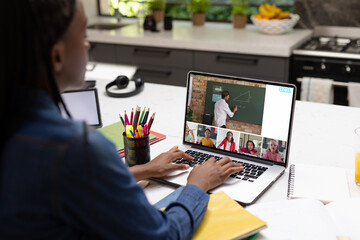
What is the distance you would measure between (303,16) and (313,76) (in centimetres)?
79

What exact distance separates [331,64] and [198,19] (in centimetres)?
139

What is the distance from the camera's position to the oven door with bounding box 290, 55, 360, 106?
2.98 m

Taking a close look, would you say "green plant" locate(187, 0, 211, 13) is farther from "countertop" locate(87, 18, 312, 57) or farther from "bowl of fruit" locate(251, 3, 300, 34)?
"bowl of fruit" locate(251, 3, 300, 34)

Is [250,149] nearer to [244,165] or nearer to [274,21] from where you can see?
[244,165]

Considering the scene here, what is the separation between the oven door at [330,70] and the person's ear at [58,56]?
2.57 m

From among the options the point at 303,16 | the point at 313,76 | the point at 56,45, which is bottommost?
the point at 313,76

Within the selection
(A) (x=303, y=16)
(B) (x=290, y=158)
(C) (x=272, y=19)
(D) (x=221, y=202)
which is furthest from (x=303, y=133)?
(A) (x=303, y=16)

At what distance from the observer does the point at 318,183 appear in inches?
49.4

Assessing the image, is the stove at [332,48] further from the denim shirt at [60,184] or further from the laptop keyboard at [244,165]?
the denim shirt at [60,184]

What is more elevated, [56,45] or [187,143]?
[56,45]

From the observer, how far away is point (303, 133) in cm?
163

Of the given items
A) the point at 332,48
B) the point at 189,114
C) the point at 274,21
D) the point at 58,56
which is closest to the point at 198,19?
the point at 274,21

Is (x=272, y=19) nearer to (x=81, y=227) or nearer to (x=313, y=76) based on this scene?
(x=313, y=76)

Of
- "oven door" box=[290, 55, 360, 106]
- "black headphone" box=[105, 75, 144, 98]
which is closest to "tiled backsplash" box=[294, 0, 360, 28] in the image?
"oven door" box=[290, 55, 360, 106]
